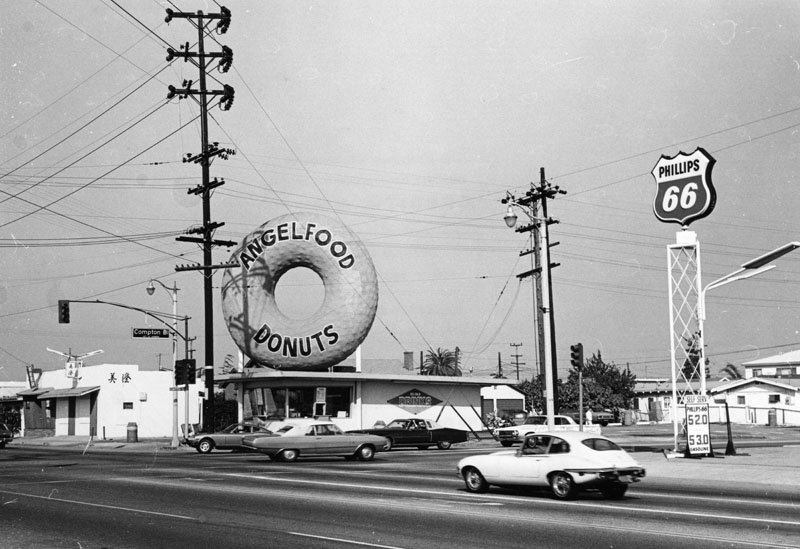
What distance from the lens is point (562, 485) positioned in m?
16.0

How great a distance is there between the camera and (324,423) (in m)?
29.2

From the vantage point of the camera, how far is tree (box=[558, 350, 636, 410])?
233 ft

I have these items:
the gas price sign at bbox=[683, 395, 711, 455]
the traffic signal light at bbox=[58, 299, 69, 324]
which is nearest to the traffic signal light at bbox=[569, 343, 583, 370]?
the gas price sign at bbox=[683, 395, 711, 455]

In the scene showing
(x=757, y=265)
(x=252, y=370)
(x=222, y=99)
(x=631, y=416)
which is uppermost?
(x=222, y=99)

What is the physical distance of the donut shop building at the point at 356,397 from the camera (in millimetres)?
41812

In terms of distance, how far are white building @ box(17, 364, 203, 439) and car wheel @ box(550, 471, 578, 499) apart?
4771 cm

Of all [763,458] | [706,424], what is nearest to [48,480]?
[706,424]

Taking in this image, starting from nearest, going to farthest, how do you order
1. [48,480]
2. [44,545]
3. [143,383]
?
[44,545], [48,480], [143,383]

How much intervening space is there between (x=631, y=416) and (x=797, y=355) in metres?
33.7

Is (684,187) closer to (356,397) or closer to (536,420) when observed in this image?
(536,420)

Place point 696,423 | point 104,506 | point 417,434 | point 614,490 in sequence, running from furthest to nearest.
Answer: point 417,434, point 696,423, point 614,490, point 104,506

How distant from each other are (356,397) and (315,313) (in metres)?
5.39

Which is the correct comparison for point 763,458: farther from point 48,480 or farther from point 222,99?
point 222,99

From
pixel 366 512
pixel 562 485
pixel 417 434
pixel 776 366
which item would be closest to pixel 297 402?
pixel 417 434
